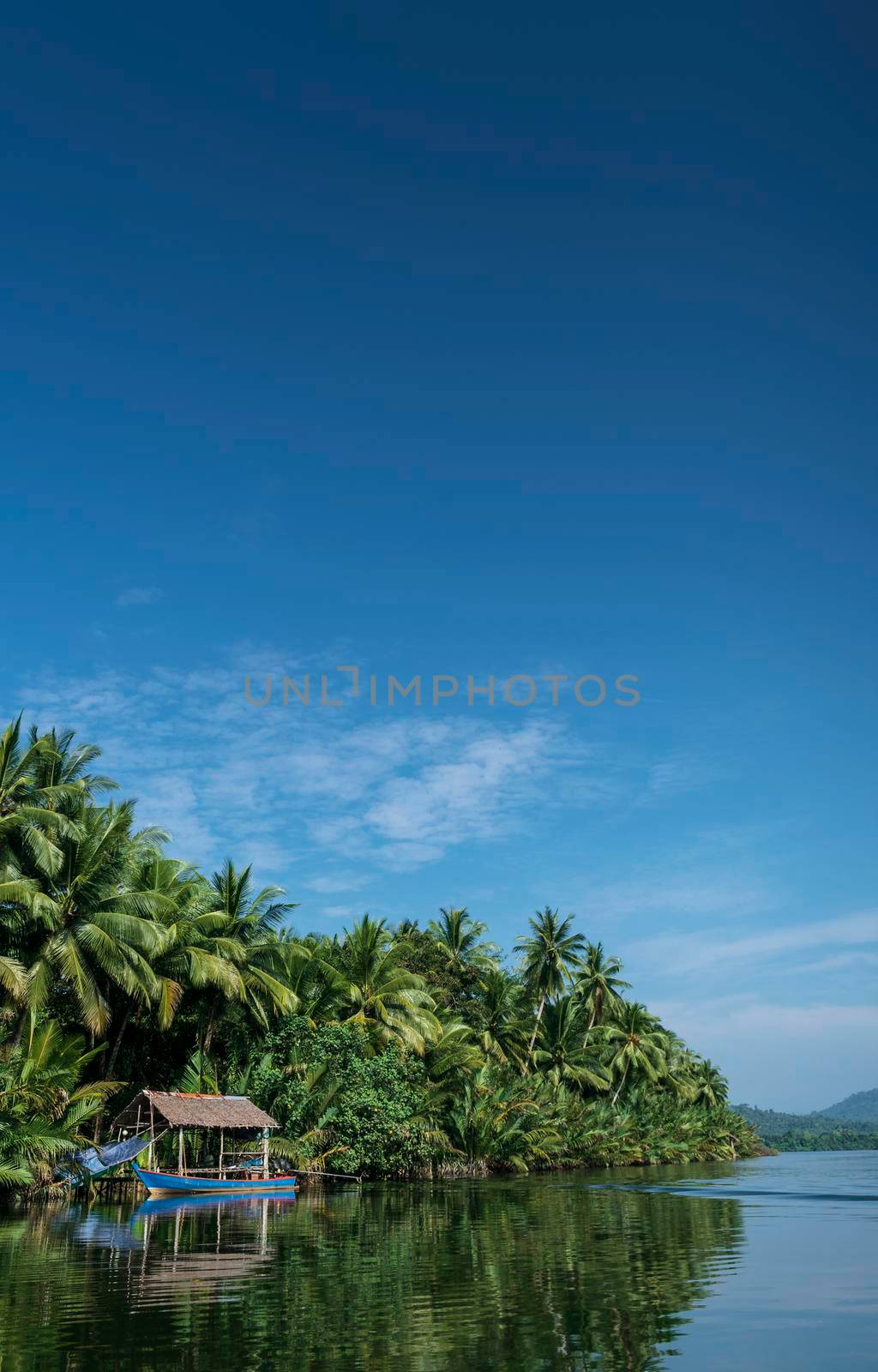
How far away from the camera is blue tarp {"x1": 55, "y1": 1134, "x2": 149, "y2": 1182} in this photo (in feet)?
88.2

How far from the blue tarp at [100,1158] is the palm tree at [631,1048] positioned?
36214 mm

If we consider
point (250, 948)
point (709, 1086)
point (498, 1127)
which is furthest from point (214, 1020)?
point (709, 1086)

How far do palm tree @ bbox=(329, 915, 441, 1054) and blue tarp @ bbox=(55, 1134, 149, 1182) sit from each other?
12.6 metres

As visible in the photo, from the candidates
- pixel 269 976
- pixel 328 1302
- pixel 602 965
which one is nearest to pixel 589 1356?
pixel 328 1302

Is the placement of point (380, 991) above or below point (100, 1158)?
above

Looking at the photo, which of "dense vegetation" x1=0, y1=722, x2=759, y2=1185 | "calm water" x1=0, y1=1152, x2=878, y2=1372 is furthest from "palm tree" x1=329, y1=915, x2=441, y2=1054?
"calm water" x1=0, y1=1152, x2=878, y2=1372

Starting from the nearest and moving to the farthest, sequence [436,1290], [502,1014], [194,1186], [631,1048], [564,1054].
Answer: [436,1290], [194,1186], [502,1014], [564,1054], [631,1048]

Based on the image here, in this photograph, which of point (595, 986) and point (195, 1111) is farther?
point (595, 986)

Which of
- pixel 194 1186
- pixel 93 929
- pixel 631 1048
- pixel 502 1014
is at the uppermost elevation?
pixel 93 929

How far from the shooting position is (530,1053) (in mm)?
53844

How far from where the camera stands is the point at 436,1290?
1188 centimetres

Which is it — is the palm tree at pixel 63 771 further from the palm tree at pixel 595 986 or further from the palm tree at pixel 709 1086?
the palm tree at pixel 709 1086

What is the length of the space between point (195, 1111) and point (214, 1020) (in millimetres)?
7757

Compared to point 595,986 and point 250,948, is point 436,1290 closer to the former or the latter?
point 250,948
